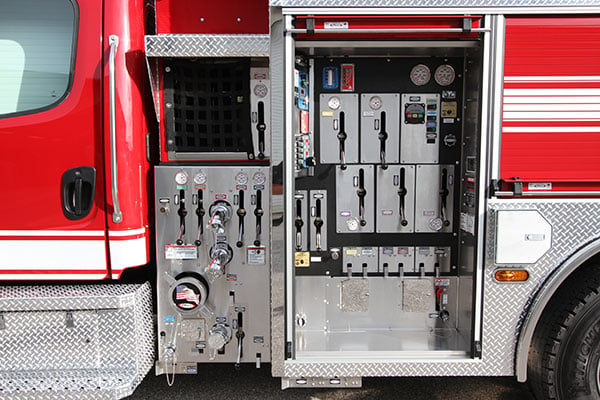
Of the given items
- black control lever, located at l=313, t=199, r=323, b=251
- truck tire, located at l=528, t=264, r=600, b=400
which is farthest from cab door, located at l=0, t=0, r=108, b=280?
truck tire, located at l=528, t=264, r=600, b=400

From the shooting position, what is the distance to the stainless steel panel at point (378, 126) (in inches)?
125

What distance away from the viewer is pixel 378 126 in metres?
3.19

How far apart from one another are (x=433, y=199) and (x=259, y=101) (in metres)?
1.40

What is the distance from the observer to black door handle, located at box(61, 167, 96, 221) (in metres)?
2.51

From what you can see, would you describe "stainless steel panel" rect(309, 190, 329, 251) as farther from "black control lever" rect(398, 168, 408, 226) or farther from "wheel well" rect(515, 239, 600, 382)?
"wheel well" rect(515, 239, 600, 382)

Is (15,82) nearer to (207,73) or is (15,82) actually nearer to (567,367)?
(207,73)

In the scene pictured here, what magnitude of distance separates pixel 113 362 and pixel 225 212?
1079mm

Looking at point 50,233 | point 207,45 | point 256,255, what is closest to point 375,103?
point 207,45

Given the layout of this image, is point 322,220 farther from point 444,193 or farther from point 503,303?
point 503,303

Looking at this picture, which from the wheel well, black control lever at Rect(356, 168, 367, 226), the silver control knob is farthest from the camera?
black control lever at Rect(356, 168, 367, 226)

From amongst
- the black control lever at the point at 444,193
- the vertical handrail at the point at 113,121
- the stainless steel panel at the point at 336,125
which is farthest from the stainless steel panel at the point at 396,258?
the vertical handrail at the point at 113,121

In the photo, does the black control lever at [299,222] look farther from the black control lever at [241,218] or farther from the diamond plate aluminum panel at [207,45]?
the diamond plate aluminum panel at [207,45]

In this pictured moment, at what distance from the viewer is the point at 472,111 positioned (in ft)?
9.14

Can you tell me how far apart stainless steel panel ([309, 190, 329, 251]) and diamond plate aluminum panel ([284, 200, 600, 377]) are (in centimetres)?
87
